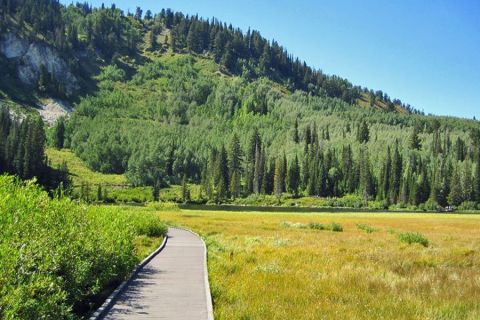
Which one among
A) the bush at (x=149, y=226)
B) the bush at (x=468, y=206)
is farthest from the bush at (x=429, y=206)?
the bush at (x=149, y=226)

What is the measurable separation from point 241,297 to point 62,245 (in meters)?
6.84

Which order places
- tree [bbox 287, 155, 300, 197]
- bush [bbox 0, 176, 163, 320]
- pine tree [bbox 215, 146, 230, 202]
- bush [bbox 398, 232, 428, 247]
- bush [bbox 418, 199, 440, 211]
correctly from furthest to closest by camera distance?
tree [bbox 287, 155, 300, 197] < pine tree [bbox 215, 146, 230, 202] < bush [bbox 418, 199, 440, 211] < bush [bbox 398, 232, 428, 247] < bush [bbox 0, 176, 163, 320]

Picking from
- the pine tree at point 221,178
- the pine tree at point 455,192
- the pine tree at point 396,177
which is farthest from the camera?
the pine tree at point 396,177

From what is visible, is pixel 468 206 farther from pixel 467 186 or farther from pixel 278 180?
pixel 278 180

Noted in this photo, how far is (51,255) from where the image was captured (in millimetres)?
11656

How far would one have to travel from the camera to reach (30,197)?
1375 cm

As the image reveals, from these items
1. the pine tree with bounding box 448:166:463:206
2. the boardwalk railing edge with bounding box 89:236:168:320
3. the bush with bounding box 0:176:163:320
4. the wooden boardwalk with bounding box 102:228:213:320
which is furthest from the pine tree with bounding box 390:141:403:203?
the bush with bounding box 0:176:163:320

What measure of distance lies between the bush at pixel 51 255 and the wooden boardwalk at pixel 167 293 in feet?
3.47

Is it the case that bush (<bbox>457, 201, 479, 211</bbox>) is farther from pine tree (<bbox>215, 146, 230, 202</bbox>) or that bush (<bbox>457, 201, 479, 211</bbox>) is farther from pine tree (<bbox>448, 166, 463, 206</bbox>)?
pine tree (<bbox>215, 146, 230, 202</bbox>)

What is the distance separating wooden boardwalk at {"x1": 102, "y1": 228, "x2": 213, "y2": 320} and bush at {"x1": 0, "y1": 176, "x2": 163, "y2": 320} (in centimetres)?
106

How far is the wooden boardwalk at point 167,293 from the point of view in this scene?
562 inches

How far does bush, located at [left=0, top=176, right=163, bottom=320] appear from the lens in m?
9.77

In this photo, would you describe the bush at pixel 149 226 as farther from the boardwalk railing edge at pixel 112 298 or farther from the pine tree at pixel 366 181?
the pine tree at pixel 366 181

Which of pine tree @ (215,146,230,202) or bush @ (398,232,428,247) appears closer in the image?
bush @ (398,232,428,247)
